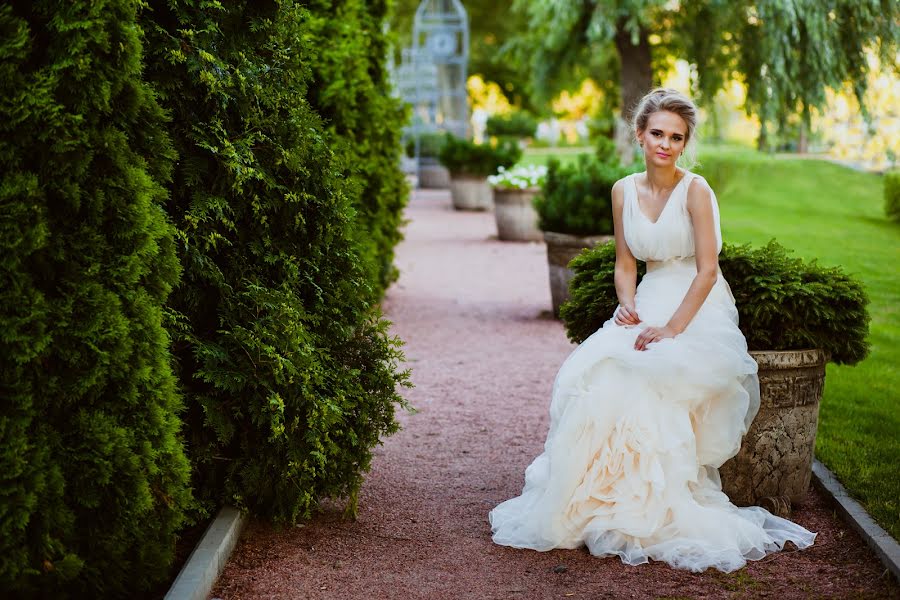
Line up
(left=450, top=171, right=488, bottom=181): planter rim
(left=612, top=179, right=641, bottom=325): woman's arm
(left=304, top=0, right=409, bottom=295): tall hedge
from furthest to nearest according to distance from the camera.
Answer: (left=450, top=171, right=488, bottom=181): planter rim < (left=304, top=0, right=409, bottom=295): tall hedge < (left=612, top=179, right=641, bottom=325): woman's arm

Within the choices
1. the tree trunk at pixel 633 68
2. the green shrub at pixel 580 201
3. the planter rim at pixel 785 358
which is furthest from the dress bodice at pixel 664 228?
the tree trunk at pixel 633 68

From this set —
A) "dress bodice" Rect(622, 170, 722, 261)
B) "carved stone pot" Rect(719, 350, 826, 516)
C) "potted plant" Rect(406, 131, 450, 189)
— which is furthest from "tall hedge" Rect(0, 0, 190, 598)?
"potted plant" Rect(406, 131, 450, 189)

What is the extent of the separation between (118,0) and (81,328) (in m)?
1.08

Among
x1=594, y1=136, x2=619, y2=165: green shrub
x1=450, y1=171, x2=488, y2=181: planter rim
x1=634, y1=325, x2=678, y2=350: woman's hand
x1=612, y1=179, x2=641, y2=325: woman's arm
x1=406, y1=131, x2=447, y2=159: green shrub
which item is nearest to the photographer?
x1=634, y1=325, x2=678, y2=350: woman's hand

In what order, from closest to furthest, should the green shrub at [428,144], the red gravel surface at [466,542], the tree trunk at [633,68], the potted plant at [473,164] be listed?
1. the red gravel surface at [466,542]
2. the potted plant at [473,164]
3. the tree trunk at [633,68]
4. the green shrub at [428,144]

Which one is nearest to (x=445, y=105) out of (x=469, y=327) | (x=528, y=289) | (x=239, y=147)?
(x=528, y=289)

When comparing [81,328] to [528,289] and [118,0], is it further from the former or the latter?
[528,289]

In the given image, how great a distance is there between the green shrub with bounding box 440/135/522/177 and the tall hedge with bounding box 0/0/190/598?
17.0m

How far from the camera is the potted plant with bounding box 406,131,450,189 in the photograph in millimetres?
28094

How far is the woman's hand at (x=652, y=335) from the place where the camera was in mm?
4551

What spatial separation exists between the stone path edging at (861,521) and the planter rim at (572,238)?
424cm

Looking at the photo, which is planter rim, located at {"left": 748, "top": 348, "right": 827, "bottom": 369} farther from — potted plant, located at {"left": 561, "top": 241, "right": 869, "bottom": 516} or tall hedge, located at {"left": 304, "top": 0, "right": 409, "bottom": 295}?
tall hedge, located at {"left": 304, "top": 0, "right": 409, "bottom": 295}

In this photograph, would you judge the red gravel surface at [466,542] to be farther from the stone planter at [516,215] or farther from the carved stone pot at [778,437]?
the stone planter at [516,215]

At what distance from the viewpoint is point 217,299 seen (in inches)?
176
